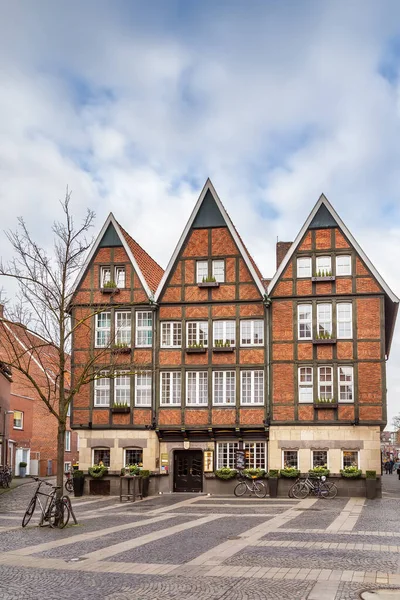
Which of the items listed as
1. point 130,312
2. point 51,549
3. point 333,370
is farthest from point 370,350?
point 51,549

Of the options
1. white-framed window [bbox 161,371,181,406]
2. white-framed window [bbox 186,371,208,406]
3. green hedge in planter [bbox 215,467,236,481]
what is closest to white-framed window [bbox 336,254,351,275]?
white-framed window [bbox 186,371,208,406]

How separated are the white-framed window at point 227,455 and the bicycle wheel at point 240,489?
158 centimetres

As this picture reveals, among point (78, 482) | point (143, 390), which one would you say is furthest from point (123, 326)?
point (78, 482)

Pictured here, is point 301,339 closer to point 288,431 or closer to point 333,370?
point 333,370

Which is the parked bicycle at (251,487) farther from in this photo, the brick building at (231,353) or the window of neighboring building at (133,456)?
the window of neighboring building at (133,456)

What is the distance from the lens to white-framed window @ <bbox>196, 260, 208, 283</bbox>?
125 feet

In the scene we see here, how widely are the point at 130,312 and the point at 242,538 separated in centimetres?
2080

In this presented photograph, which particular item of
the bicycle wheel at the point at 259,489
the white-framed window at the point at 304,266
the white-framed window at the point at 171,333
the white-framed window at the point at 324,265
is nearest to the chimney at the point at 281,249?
the white-framed window at the point at 304,266

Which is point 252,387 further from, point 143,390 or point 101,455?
point 101,455

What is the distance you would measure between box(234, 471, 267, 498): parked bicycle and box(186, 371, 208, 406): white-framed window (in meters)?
4.22

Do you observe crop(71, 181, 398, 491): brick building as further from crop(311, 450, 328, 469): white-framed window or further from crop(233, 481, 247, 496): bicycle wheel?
crop(233, 481, 247, 496): bicycle wheel

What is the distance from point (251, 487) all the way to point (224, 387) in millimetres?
4888

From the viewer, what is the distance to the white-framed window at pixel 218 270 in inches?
1487

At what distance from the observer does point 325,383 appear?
35.8 metres
